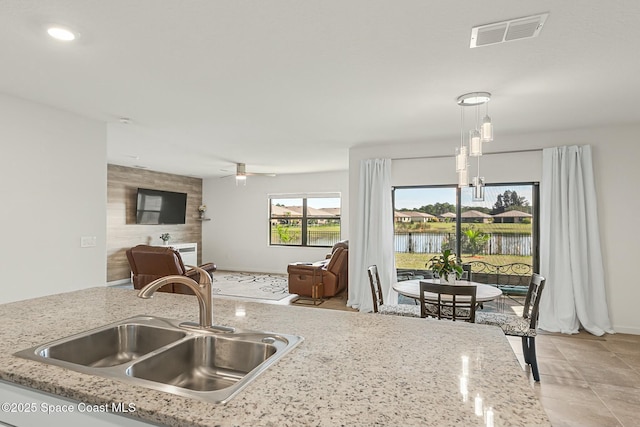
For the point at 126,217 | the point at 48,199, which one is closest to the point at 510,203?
the point at 48,199

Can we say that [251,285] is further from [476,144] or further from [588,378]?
[588,378]

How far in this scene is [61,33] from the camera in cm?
217

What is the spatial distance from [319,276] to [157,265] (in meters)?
2.56

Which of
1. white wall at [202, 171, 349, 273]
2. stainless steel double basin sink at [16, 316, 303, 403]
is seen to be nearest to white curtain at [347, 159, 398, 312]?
white wall at [202, 171, 349, 273]

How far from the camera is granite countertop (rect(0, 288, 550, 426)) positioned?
86cm

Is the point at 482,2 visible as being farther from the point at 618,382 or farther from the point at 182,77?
the point at 618,382

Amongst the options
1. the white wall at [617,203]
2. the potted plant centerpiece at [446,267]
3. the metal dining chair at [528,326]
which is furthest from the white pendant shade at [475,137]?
the white wall at [617,203]

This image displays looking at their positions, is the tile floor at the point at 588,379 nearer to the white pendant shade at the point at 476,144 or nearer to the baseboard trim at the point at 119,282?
the white pendant shade at the point at 476,144

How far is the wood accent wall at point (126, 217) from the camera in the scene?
736cm

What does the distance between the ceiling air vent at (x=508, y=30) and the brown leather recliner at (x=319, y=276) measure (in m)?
4.41

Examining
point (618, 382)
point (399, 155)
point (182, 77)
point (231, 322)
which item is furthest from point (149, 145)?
point (618, 382)

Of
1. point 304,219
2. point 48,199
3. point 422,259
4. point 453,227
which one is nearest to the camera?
point 48,199

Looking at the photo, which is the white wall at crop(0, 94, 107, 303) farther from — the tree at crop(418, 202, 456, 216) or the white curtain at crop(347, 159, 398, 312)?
the tree at crop(418, 202, 456, 216)

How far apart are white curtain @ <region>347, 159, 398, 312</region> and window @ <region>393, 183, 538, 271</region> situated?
315 mm
